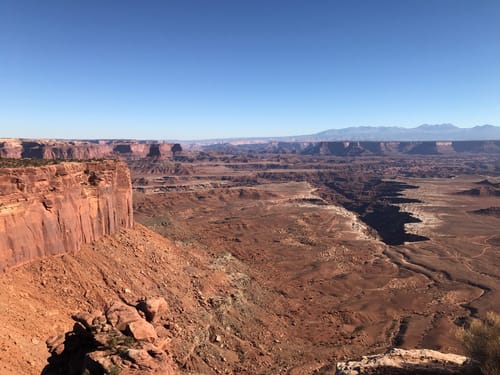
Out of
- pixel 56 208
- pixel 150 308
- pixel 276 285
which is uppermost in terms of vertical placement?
pixel 56 208

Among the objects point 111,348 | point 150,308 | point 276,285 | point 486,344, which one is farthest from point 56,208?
point 486,344

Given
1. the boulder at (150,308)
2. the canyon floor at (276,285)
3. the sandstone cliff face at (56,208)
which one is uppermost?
the sandstone cliff face at (56,208)

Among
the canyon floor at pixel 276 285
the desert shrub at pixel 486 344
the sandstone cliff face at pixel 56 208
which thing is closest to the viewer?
the desert shrub at pixel 486 344

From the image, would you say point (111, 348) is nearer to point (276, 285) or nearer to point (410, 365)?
point (410, 365)

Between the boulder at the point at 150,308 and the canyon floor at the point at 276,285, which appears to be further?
the canyon floor at the point at 276,285

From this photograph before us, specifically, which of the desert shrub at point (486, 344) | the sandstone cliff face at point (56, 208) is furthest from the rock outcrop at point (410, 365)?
the sandstone cliff face at point (56, 208)

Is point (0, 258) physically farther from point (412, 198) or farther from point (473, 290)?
point (412, 198)

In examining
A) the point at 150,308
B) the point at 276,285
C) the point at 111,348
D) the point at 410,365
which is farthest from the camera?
the point at 276,285

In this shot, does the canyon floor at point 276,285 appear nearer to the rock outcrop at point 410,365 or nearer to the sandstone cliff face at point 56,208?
the sandstone cliff face at point 56,208
